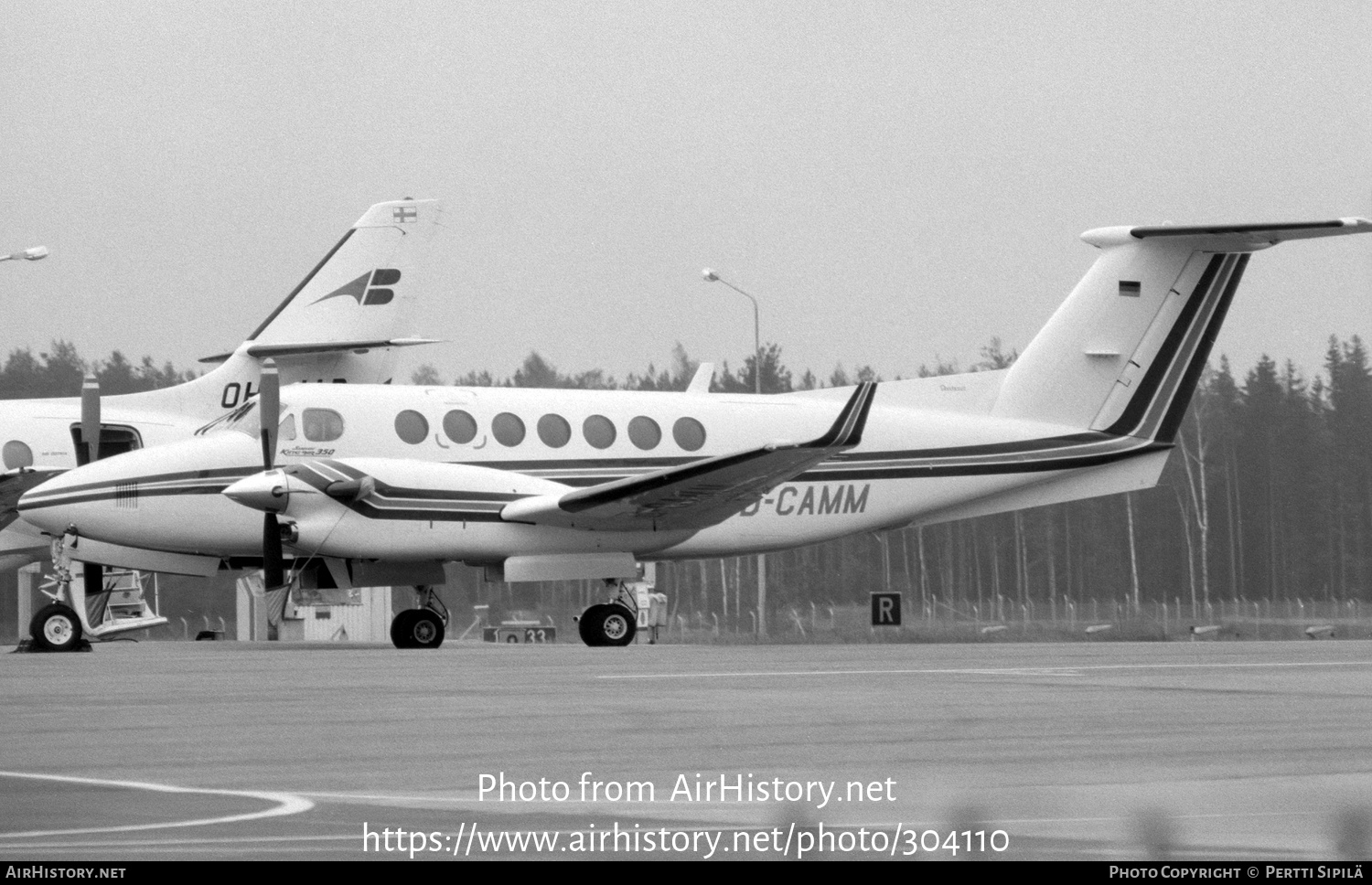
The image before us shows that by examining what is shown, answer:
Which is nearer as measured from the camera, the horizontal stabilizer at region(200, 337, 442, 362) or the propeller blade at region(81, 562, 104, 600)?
the propeller blade at region(81, 562, 104, 600)

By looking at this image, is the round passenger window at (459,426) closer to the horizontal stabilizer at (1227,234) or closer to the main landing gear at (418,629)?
the main landing gear at (418,629)

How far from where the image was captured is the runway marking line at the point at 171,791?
18.2ft

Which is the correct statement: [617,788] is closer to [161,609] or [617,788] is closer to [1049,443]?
[1049,443]

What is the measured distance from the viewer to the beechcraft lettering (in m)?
25.6

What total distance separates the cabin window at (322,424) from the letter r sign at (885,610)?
41.9 feet

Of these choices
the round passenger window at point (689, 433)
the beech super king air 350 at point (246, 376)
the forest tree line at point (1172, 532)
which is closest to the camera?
the beech super king air 350 at point (246, 376)

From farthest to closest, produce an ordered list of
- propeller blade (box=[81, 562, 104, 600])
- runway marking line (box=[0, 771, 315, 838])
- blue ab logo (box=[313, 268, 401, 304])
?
blue ab logo (box=[313, 268, 401, 304]), propeller blade (box=[81, 562, 104, 600]), runway marking line (box=[0, 771, 315, 838])

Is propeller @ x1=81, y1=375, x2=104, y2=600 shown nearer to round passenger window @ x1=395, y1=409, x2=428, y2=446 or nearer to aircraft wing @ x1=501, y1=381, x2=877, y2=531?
round passenger window @ x1=395, y1=409, x2=428, y2=446

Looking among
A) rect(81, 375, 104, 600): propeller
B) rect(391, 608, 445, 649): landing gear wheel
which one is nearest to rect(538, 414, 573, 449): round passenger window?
rect(391, 608, 445, 649): landing gear wheel

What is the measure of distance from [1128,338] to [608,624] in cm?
920

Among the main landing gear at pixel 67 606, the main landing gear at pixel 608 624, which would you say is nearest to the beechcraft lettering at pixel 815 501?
the main landing gear at pixel 608 624

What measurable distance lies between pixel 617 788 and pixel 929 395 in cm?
2055

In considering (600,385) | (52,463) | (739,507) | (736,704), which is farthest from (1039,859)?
(600,385)

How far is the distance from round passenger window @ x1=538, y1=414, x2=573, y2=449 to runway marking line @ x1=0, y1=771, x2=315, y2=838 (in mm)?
17188
